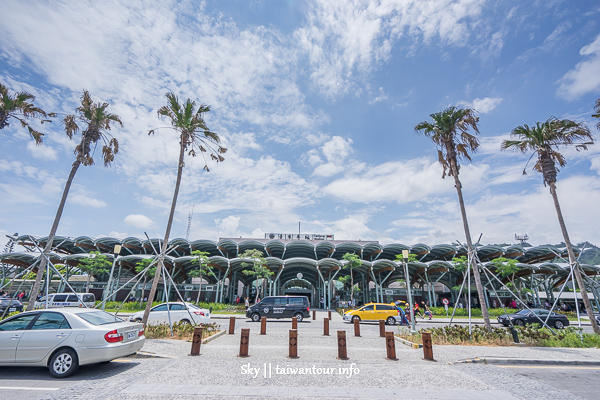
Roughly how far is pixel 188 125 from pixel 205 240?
1115 inches

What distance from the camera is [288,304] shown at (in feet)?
67.7

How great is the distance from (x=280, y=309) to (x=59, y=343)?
15.4 m

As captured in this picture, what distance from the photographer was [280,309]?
20391mm

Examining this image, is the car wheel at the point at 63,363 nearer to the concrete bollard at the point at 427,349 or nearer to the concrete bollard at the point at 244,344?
the concrete bollard at the point at 244,344

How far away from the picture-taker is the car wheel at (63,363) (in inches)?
237

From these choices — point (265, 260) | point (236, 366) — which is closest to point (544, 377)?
point (236, 366)

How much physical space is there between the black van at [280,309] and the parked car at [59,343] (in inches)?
578

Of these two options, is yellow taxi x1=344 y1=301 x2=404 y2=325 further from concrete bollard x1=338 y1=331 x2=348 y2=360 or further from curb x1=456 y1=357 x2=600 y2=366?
concrete bollard x1=338 y1=331 x2=348 y2=360

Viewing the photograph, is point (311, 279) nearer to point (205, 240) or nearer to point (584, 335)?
point (205, 240)

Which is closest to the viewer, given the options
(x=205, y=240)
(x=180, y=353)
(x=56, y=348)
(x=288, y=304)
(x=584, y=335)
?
(x=56, y=348)

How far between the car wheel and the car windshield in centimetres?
65

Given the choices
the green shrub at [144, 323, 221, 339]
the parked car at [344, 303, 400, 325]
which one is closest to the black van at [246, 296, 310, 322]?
the parked car at [344, 303, 400, 325]

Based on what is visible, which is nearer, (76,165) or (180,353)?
(180,353)

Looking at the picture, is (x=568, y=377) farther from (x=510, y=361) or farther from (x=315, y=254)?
(x=315, y=254)
